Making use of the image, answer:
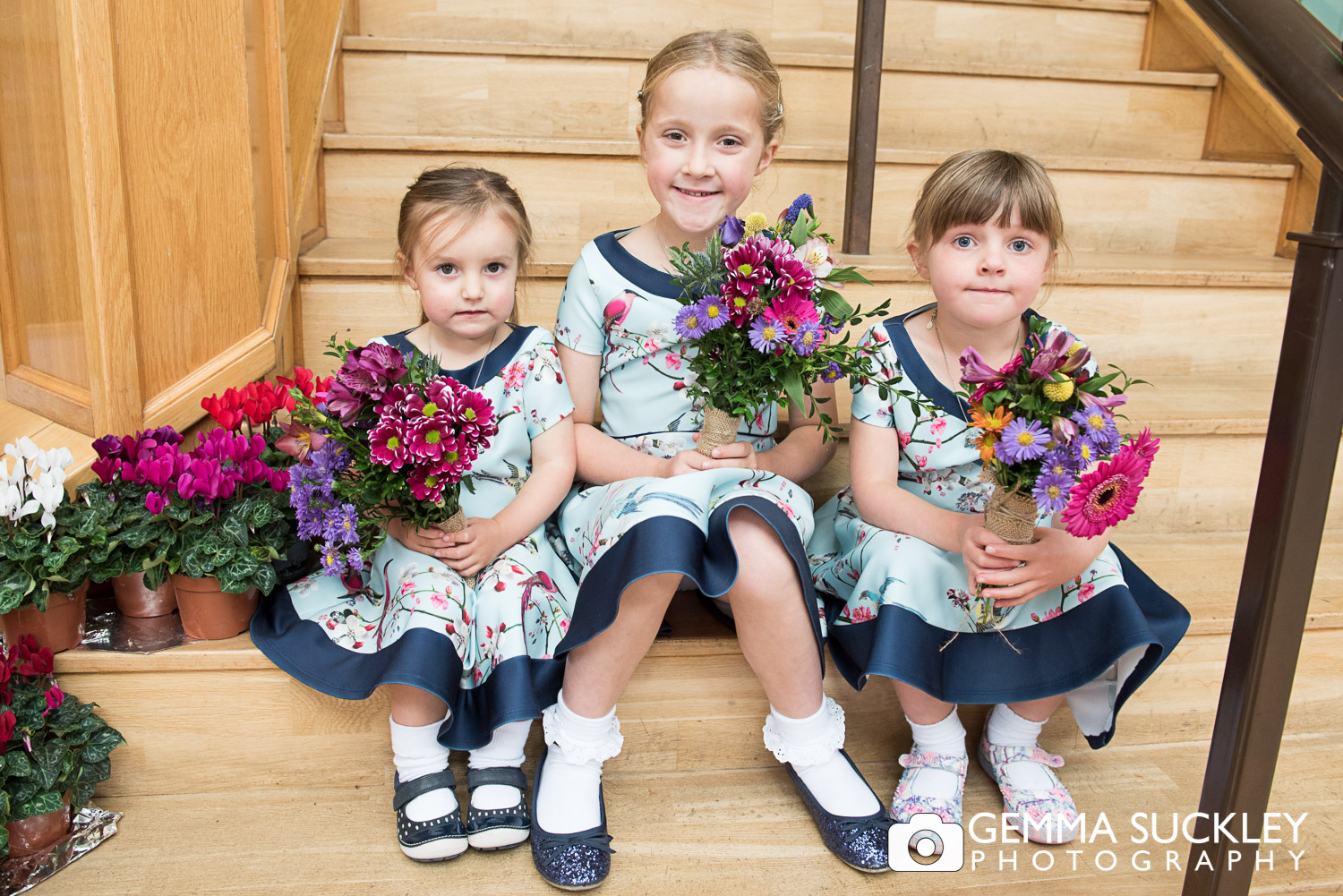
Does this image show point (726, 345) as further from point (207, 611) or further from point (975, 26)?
point (975, 26)

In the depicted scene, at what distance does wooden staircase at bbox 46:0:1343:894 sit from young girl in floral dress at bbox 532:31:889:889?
0.09 m

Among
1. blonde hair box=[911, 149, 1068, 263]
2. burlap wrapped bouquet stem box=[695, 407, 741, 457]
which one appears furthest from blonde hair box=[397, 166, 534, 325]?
blonde hair box=[911, 149, 1068, 263]

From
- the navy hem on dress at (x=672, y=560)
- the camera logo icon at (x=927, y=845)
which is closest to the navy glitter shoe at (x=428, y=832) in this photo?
the navy hem on dress at (x=672, y=560)

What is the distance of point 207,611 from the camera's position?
136cm

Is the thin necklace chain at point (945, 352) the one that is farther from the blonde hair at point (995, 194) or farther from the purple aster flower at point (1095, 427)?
the purple aster flower at point (1095, 427)

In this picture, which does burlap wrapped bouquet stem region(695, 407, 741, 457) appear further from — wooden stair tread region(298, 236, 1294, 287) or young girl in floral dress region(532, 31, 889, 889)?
wooden stair tread region(298, 236, 1294, 287)

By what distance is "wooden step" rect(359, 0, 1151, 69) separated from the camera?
2.47m

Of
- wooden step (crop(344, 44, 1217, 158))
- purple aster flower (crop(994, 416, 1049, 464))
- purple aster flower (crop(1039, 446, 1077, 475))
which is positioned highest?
wooden step (crop(344, 44, 1217, 158))

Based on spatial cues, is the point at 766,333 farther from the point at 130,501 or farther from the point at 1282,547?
the point at 130,501

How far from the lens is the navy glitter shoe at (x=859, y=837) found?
1.26 meters

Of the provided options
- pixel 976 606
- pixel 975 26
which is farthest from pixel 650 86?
pixel 975 26

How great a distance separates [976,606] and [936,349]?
1.25 ft

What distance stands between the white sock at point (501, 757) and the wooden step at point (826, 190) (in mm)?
1150

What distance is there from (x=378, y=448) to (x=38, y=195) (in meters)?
0.71
